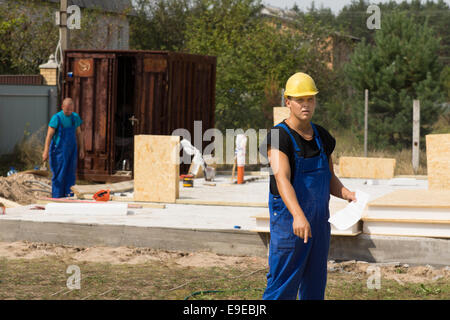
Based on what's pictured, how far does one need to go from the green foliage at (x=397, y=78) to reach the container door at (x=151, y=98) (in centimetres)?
775

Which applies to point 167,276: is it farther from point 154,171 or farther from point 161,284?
point 154,171

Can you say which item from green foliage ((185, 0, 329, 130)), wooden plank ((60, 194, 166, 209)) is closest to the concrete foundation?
wooden plank ((60, 194, 166, 209))

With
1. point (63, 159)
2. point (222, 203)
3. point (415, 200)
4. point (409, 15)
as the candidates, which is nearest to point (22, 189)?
point (63, 159)

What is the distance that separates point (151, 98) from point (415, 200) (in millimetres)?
8839

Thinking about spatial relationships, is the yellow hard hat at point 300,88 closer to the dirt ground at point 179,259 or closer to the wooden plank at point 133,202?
the dirt ground at point 179,259

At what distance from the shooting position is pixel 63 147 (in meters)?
12.4

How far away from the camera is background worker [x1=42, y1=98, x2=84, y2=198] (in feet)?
40.3

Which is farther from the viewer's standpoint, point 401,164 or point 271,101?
point 271,101

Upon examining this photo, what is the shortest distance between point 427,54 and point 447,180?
1116 centimetres

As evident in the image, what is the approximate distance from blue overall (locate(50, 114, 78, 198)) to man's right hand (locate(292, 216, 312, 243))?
814 centimetres

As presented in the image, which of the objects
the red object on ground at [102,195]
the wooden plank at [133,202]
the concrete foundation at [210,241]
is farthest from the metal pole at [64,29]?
the concrete foundation at [210,241]

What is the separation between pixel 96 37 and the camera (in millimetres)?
32531

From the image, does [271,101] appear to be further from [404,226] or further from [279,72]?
[404,226]
